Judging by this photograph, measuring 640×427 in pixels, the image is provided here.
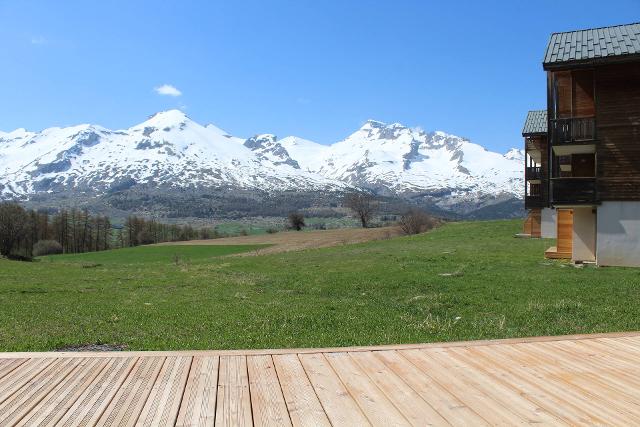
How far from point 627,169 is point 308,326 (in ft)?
59.6

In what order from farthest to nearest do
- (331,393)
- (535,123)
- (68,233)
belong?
(68,233), (535,123), (331,393)

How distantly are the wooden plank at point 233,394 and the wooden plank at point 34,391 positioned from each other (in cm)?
166

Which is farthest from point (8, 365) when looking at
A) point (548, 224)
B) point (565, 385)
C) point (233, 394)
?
point (548, 224)

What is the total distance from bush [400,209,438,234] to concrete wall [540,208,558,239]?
31.9 metres

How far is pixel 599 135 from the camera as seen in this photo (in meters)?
23.8

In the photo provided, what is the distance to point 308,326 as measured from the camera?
11523 millimetres

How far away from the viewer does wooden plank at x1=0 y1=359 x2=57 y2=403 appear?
5.38 metres

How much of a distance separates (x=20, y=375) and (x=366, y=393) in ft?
12.2

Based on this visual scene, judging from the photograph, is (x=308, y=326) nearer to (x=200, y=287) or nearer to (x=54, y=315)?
(x=54, y=315)

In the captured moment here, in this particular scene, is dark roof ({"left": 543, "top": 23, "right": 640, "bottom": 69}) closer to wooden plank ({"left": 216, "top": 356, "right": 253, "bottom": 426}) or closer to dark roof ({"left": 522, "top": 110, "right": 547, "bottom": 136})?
dark roof ({"left": 522, "top": 110, "right": 547, "bottom": 136})

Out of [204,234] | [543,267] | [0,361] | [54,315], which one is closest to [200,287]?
[54,315]

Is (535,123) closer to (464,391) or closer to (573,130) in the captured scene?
(573,130)

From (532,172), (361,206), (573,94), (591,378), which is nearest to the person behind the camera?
(591,378)

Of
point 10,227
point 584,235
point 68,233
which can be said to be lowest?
point 68,233
